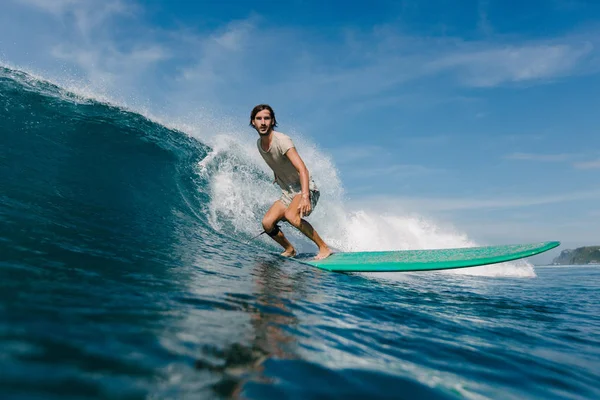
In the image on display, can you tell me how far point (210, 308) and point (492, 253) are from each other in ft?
14.1

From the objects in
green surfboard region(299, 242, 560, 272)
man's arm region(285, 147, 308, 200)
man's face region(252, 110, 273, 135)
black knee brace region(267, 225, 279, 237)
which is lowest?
green surfboard region(299, 242, 560, 272)

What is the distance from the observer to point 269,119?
5352 mm

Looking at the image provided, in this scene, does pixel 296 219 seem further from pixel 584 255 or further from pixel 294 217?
pixel 584 255

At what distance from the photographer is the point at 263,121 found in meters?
5.30

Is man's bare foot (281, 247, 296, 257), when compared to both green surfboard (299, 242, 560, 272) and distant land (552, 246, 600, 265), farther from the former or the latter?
distant land (552, 246, 600, 265)

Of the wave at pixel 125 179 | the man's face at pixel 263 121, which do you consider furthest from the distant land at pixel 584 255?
the man's face at pixel 263 121

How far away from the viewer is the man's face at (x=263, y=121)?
5309 millimetres

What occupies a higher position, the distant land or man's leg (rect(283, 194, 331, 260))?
the distant land

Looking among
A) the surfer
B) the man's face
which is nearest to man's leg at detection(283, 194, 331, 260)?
the surfer

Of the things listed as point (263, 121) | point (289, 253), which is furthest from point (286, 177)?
point (289, 253)

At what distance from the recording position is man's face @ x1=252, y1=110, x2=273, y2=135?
5.31 metres

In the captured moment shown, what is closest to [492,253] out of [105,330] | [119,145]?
[105,330]

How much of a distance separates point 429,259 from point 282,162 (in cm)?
247

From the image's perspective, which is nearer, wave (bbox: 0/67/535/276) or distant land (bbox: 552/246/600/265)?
wave (bbox: 0/67/535/276)
